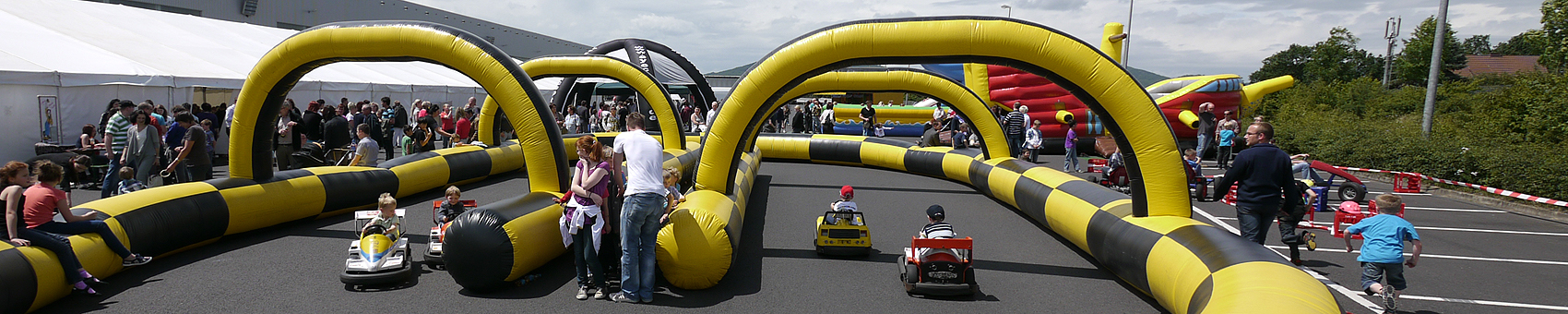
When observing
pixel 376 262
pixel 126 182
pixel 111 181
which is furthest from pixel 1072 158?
pixel 111 181

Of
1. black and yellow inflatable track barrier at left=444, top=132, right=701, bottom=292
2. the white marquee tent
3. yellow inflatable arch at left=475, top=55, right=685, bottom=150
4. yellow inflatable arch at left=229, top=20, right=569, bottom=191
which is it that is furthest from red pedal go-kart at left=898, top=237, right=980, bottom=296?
the white marquee tent

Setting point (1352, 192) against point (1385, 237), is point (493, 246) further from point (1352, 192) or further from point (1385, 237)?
point (1352, 192)

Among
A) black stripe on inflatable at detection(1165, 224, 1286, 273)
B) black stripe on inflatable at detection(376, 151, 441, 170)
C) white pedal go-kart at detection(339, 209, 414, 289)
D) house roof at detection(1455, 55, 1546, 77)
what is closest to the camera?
black stripe on inflatable at detection(1165, 224, 1286, 273)

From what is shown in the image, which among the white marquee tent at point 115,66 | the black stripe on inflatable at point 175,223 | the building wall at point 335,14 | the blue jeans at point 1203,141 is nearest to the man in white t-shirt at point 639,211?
the black stripe on inflatable at point 175,223

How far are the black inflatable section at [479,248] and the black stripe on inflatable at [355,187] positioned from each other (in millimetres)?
3978

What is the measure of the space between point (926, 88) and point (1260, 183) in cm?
744

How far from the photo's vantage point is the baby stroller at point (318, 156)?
36.4ft

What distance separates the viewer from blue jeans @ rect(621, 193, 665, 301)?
5434 mm

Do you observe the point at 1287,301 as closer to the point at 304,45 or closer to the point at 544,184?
the point at 544,184

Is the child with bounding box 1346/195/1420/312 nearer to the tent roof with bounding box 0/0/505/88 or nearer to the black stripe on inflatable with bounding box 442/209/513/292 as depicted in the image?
the black stripe on inflatable with bounding box 442/209/513/292

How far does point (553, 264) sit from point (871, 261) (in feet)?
9.34

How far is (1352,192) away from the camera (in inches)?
458

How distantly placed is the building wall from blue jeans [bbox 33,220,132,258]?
3122 centimetres

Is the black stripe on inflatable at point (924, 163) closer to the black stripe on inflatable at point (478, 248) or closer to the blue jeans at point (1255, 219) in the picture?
the blue jeans at point (1255, 219)
